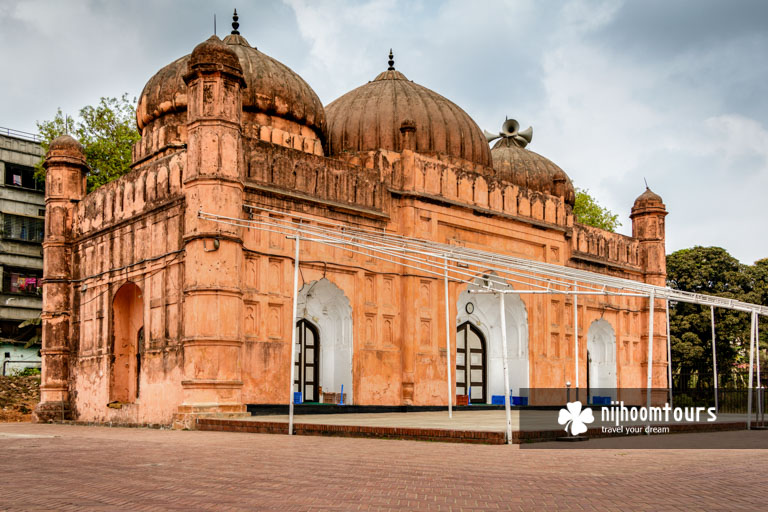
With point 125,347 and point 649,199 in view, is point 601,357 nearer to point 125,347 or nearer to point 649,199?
point 649,199

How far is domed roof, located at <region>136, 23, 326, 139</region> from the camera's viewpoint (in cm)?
2120

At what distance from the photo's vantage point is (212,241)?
16453mm

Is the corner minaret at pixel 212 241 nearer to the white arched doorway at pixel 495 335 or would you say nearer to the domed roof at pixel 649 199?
the white arched doorway at pixel 495 335

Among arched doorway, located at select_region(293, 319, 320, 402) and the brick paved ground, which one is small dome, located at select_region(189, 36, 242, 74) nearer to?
arched doorway, located at select_region(293, 319, 320, 402)

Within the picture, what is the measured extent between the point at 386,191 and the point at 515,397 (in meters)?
7.59

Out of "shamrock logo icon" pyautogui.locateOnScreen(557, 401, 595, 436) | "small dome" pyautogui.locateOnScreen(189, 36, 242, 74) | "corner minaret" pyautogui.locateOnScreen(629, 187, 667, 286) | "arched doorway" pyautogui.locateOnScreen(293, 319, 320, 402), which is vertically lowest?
"shamrock logo icon" pyautogui.locateOnScreen(557, 401, 595, 436)

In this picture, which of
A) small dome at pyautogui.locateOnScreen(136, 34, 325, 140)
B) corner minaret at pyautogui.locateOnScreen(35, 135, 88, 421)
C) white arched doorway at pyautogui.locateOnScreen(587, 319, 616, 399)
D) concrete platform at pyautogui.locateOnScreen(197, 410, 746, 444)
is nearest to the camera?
concrete platform at pyautogui.locateOnScreen(197, 410, 746, 444)

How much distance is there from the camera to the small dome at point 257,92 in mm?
21188

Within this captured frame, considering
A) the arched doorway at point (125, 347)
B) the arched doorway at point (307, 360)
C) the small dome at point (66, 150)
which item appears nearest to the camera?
the arched doorway at point (307, 360)

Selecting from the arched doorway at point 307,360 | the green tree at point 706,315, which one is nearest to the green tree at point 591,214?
the green tree at point 706,315

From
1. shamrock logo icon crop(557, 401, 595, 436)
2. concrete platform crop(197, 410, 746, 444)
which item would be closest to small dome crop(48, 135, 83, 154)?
concrete platform crop(197, 410, 746, 444)

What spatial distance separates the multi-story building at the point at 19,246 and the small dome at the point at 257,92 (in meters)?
18.8

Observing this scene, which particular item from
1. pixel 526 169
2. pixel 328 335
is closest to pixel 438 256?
pixel 328 335

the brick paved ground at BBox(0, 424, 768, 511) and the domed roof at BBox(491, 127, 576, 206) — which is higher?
the domed roof at BBox(491, 127, 576, 206)
